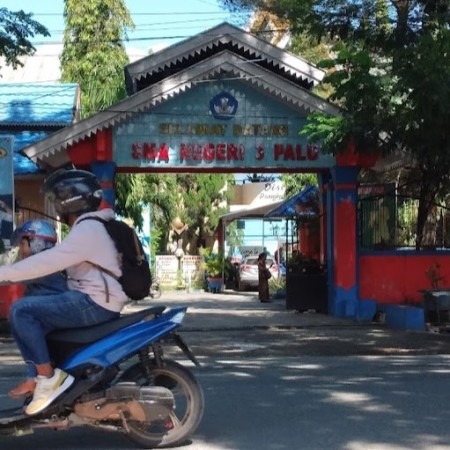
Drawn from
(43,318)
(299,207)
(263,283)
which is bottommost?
(263,283)

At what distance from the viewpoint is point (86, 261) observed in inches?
237

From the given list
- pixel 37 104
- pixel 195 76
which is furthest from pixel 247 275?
pixel 195 76

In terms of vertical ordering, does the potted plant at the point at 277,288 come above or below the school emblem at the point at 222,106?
below

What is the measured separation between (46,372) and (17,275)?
64 centimetres

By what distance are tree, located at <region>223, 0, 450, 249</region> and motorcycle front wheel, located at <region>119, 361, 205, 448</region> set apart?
7864 millimetres

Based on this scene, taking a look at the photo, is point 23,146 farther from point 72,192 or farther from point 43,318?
point 43,318

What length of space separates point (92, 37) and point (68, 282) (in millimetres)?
Answer: 34968

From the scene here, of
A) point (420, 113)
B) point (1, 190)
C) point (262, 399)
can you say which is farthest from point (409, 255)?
point (262, 399)

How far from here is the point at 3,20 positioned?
15188mm

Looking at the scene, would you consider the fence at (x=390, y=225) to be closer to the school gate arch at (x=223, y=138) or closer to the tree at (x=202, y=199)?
the school gate arch at (x=223, y=138)

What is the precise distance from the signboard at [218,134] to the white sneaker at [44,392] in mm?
13358

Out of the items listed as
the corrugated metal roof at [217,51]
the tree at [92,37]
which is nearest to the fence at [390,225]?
the corrugated metal roof at [217,51]

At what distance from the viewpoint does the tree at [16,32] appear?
596 inches

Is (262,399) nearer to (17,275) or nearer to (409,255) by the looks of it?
(17,275)
